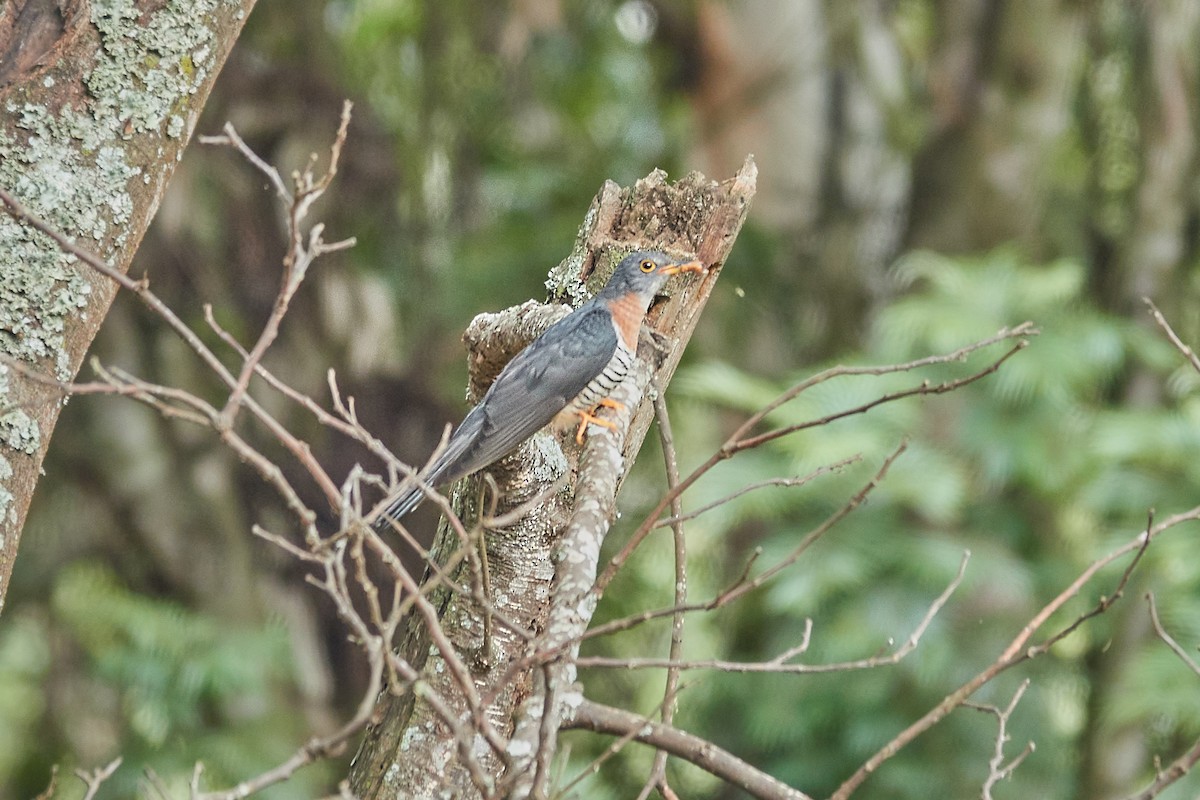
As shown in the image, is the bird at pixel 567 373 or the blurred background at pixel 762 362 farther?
the blurred background at pixel 762 362

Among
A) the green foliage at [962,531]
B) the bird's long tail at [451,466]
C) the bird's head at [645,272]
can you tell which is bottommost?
the bird's long tail at [451,466]

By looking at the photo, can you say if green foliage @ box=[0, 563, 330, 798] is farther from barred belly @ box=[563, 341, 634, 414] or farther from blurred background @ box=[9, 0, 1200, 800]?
barred belly @ box=[563, 341, 634, 414]

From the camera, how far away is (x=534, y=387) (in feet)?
10.7

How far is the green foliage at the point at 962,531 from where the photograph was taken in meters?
6.29

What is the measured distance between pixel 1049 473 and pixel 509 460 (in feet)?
14.3

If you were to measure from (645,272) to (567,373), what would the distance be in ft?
1.18

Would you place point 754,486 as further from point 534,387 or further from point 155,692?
point 155,692

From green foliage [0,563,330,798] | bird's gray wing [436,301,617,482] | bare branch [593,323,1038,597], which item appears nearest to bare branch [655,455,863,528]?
bare branch [593,323,1038,597]

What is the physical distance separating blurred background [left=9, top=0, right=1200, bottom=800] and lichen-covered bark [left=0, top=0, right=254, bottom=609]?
4.05 metres

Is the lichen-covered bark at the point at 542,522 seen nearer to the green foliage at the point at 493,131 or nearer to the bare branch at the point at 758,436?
the bare branch at the point at 758,436

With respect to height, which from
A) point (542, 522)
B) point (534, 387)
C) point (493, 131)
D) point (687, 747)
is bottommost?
point (687, 747)

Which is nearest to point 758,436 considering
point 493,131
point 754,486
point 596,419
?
point 754,486

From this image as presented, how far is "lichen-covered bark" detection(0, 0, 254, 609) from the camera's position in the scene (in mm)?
2391

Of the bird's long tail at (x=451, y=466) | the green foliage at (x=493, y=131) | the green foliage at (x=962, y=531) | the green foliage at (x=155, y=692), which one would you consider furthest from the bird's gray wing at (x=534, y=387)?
Answer: the green foliage at (x=493, y=131)
